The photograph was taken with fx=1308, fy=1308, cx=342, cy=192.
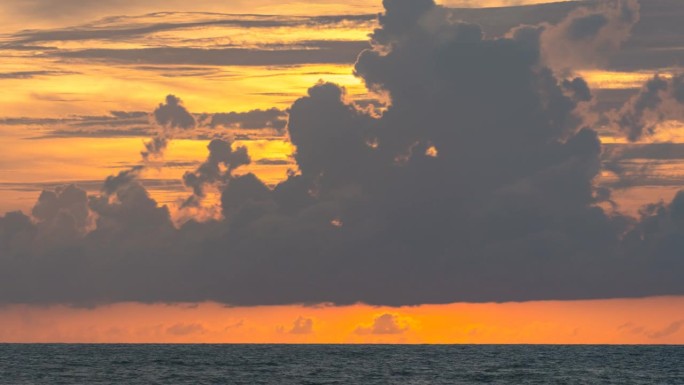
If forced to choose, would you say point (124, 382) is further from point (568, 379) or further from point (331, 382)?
point (568, 379)

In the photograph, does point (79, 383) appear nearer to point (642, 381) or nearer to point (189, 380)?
point (189, 380)

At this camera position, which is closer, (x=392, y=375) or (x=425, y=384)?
(x=425, y=384)

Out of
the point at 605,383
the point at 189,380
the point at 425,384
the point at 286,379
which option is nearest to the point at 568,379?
the point at 605,383

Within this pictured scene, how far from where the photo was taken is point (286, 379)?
186m

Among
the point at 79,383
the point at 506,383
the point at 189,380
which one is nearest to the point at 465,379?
the point at 506,383

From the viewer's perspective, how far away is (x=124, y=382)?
17825cm

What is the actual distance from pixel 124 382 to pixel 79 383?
606 cm

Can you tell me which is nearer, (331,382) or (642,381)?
(331,382)

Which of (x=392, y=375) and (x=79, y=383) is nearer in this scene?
(x=79, y=383)

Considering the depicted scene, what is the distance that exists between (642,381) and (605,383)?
11.6 metres

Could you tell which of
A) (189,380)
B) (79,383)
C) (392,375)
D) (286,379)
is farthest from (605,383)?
(79,383)

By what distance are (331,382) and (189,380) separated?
1990 centimetres

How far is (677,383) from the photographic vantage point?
614 ft

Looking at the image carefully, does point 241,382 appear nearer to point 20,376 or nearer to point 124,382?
point 124,382
